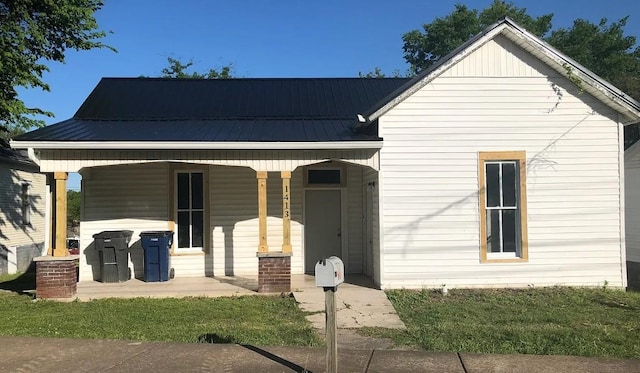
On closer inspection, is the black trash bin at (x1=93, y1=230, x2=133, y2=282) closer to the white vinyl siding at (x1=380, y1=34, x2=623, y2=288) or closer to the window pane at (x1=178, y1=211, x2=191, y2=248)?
the window pane at (x1=178, y1=211, x2=191, y2=248)

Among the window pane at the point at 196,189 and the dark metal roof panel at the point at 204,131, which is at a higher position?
the dark metal roof panel at the point at 204,131

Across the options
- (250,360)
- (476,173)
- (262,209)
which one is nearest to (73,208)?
(262,209)

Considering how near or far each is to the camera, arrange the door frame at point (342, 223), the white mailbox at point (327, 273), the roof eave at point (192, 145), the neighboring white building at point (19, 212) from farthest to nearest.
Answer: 1. the neighboring white building at point (19, 212)
2. the door frame at point (342, 223)
3. the roof eave at point (192, 145)
4. the white mailbox at point (327, 273)

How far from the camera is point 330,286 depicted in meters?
4.99

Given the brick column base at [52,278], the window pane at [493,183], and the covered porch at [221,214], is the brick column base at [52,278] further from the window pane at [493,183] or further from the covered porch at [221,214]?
the window pane at [493,183]

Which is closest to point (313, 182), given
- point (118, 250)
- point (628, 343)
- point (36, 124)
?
point (118, 250)

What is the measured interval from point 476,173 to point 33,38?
10.6 metres

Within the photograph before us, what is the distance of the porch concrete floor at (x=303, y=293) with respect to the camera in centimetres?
846

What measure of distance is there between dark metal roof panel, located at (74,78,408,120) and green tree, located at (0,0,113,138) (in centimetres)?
124

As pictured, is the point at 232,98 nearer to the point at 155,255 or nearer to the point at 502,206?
the point at 155,255

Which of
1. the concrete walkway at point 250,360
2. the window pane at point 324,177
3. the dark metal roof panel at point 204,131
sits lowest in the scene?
the concrete walkway at point 250,360

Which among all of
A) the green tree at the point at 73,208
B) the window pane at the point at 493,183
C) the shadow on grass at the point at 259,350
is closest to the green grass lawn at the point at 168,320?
the shadow on grass at the point at 259,350

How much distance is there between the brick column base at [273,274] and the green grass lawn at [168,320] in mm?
310

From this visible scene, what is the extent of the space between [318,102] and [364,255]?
165 inches
